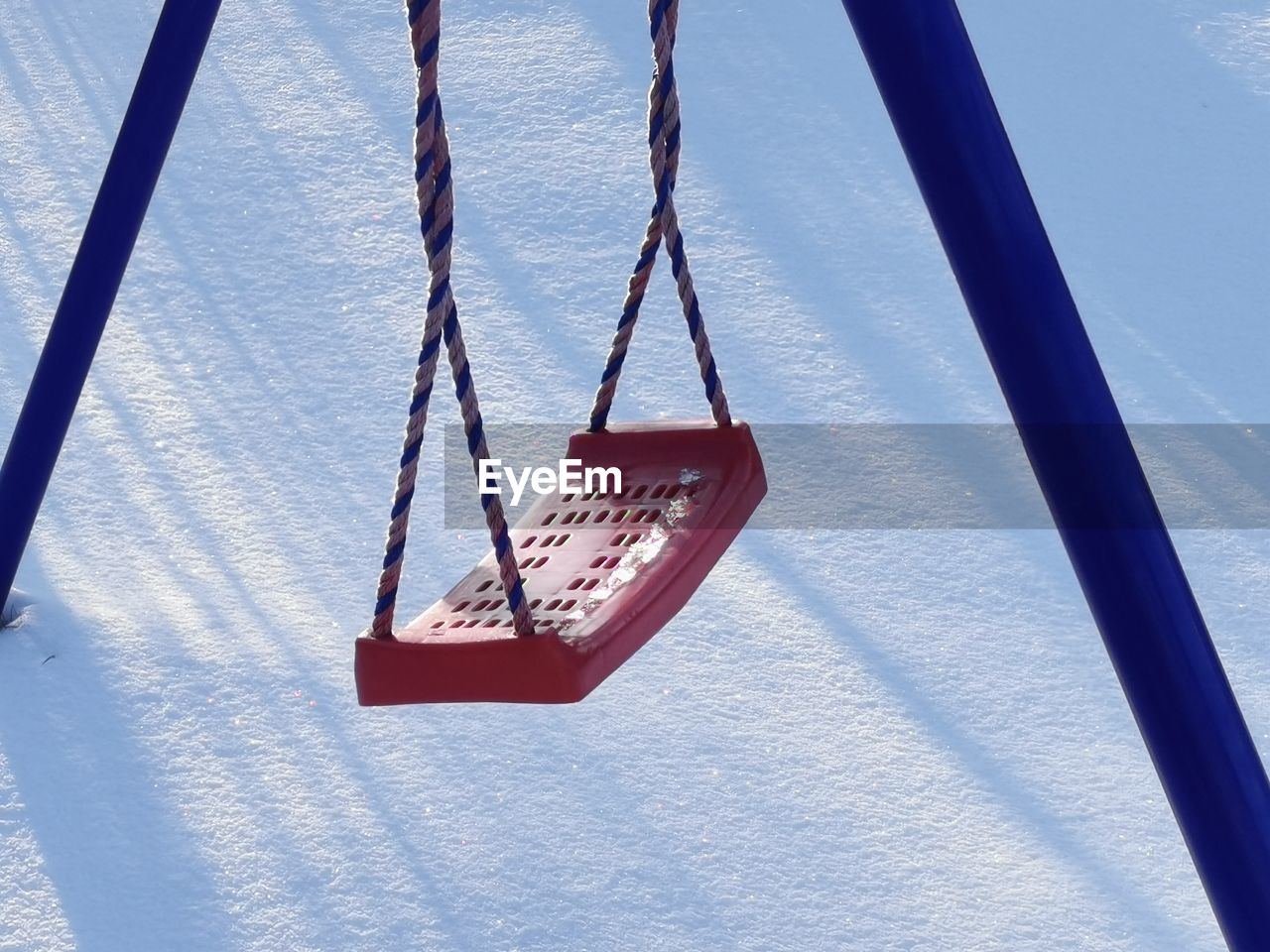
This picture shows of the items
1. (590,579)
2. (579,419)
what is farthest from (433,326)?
(579,419)

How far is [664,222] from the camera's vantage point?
27.2 inches

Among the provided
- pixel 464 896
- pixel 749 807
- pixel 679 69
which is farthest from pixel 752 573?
pixel 679 69

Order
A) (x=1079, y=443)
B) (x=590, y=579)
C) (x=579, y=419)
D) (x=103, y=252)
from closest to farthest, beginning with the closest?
(x=1079, y=443), (x=590, y=579), (x=103, y=252), (x=579, y=419)

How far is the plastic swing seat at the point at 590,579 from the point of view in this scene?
587mm

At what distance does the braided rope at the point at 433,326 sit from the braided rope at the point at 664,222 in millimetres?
111

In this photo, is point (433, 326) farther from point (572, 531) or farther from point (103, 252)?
point (103, 252)

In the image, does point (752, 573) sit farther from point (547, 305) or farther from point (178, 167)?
point (178, 167)

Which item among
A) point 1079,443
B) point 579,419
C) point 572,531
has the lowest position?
point 579,419

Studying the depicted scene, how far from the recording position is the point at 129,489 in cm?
128

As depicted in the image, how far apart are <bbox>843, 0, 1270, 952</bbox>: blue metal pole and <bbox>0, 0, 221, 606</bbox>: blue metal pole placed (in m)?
0.54

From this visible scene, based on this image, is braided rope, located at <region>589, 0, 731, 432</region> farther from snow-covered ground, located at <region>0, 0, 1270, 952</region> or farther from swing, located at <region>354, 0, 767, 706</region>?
snow-covered ground, located at <region>0, 0, 1270, 952</region>

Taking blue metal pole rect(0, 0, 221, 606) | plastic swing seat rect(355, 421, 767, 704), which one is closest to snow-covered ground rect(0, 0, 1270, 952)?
blue metal pole rect(0, 0, 221, 606)

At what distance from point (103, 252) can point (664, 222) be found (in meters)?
0.45

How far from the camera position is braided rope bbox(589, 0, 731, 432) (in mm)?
627
